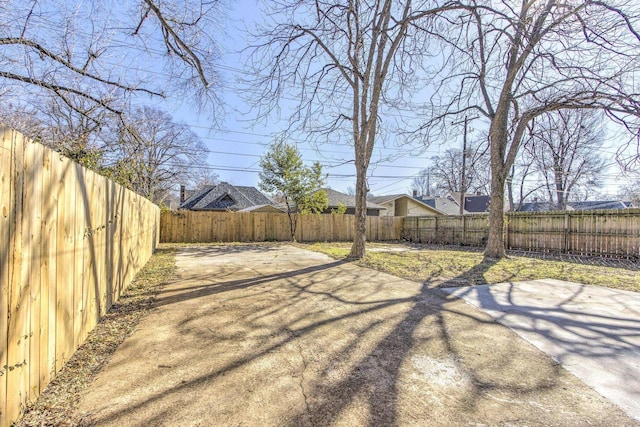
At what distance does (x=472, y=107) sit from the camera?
8.73 meters

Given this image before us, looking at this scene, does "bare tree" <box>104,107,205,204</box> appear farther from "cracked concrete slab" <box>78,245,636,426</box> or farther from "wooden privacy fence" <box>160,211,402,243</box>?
"cracked concrete slab" <box>78,245,636,426</box>

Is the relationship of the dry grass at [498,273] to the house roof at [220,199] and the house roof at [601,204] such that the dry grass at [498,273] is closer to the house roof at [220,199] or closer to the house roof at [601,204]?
the house roof at [220,199]

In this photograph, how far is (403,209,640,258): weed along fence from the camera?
329 inches

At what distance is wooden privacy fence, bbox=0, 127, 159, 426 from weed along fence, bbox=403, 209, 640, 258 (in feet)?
39.0

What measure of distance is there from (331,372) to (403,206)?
23.9 metres

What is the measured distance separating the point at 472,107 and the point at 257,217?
408 inches

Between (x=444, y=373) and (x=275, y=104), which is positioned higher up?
(x=275, y=104)

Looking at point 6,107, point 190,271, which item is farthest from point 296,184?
point 6,107

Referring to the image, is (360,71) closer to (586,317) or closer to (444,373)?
(586,317)

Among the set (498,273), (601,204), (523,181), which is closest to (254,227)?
(498,273)

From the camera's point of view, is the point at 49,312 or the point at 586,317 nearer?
the point at 49,312

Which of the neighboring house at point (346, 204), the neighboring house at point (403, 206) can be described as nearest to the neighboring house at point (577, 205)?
the neighboring house at point (403, 206)

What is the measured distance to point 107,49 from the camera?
4.25 metres

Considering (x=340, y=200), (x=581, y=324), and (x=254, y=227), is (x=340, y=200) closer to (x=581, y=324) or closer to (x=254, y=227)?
(x=254, y=227)
